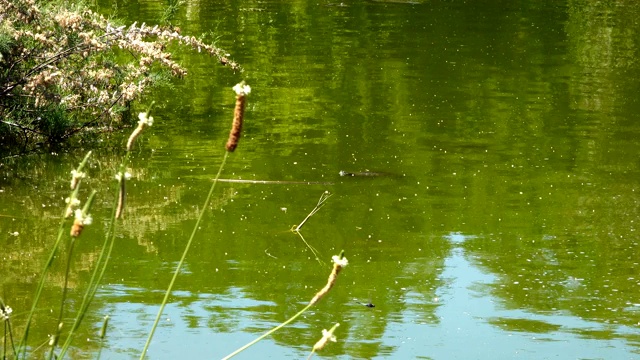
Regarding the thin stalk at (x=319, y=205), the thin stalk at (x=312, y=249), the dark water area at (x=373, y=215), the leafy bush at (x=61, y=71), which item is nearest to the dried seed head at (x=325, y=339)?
the dark water area at (x=373, y=215)

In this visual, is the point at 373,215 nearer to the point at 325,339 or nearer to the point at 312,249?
the point at 312,249

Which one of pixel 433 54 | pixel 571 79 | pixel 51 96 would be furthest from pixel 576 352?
pixel 433 54

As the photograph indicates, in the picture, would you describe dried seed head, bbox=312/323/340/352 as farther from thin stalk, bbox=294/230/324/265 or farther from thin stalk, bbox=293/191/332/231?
thin stalk, bbox=293/191/332/231

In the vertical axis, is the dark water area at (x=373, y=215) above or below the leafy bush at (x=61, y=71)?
Answer: below

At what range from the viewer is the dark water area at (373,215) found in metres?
6.06

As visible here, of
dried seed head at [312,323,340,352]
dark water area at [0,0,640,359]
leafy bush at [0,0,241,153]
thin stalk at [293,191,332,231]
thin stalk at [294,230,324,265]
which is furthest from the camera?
leafy bush at [0,0,241,153]

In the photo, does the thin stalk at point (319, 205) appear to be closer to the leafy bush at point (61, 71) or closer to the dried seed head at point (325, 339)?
the leafy bush at point (61, 71)

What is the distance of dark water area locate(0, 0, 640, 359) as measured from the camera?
19.9ft

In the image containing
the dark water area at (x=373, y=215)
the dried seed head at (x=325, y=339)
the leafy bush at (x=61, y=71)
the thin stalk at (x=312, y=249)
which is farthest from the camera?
the leafy bush at (x=61, y=71)

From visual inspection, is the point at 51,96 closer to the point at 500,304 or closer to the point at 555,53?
the point at 500,304

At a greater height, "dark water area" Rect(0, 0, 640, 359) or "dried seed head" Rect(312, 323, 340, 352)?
"dried seed head" Rect(312, 323, 340, 352)

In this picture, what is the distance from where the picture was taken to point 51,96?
9.27 m

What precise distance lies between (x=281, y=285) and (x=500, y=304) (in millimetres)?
1203

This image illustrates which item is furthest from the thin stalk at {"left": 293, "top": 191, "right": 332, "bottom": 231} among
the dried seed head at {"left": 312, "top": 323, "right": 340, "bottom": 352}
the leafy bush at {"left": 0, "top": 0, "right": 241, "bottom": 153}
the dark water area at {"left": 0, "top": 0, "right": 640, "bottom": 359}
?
the dried seed head at {"left": 312, "top": 323, "right": 340, "bottom": 352}
